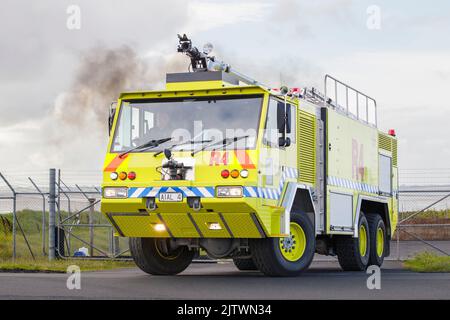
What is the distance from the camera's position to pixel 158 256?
16.8m

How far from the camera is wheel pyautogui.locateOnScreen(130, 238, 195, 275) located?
54.0 ft

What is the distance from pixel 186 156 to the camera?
15.1 meters

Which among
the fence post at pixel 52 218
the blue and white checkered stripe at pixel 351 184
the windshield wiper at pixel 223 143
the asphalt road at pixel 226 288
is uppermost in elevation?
the windshield wiper at pixel 223 143

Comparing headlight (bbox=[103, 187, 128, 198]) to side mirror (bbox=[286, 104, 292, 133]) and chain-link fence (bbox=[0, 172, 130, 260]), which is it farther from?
chain-link fence (bbox=[0, 172, 130, 260])

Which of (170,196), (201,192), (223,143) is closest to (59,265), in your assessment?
(170,196)

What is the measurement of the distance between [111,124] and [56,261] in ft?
24.6

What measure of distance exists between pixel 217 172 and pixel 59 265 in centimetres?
716

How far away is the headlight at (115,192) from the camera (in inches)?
602

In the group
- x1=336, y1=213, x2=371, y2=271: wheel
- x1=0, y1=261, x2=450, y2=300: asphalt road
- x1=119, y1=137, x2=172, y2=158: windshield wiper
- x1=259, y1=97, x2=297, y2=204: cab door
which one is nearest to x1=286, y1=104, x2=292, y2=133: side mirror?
x1=259, y1=97, x2=297, y2=204: cab door

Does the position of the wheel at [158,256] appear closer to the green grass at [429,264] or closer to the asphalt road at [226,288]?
the asphalt road at [226,288]

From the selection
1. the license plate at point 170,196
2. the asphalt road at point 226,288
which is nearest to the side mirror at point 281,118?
the license plate at point 170,196

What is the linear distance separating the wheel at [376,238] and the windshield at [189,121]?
6.32 m

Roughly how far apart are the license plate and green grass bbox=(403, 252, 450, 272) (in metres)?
6.24
